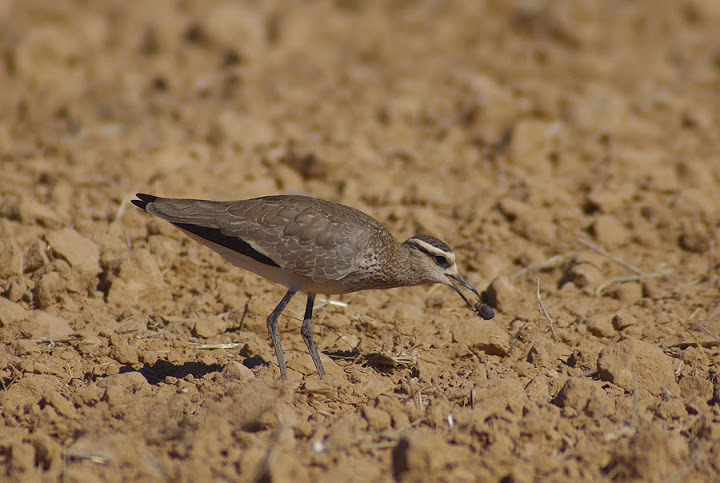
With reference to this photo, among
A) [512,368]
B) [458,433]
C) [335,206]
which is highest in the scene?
[335,206]

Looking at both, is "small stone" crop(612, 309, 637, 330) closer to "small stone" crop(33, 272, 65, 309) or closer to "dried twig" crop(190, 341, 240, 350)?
"dried twig" crop(190, 341, 240, 350)

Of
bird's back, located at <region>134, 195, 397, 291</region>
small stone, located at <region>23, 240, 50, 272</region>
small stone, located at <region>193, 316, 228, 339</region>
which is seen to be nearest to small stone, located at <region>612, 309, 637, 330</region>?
bird's back, located at <region>134, 195, 397, 291</region>

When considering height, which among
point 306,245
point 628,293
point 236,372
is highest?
point 306,245

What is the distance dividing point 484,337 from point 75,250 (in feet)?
13.2

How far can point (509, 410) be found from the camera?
558 centimetres

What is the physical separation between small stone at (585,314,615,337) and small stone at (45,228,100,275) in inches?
185

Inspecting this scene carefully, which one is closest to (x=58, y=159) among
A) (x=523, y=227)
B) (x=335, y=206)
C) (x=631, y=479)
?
(x=335, y=206)

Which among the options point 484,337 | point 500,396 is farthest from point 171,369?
point 500,396

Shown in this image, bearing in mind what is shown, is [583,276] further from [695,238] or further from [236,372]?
[236,372]

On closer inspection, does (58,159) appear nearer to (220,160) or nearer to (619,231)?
(220,160)

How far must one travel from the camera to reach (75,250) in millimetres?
7777

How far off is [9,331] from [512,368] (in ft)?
14.1

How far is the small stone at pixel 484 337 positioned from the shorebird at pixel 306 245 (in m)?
0.21

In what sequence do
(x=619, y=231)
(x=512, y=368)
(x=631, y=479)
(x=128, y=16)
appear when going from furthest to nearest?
(x=128, y=16) → (x=619, y=231) → (x=512, y=368) → (x=631, y=479)
